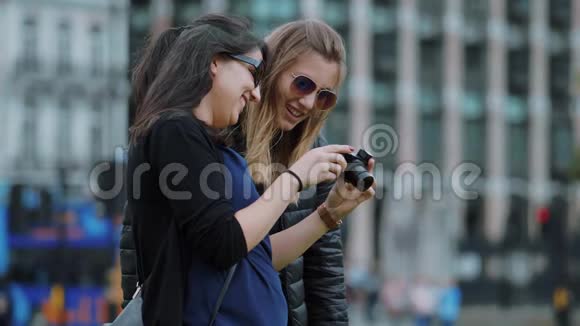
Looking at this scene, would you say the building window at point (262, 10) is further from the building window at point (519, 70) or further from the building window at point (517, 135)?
the building window at point (517, 135)

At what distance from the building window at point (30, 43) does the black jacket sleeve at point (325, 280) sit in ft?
148

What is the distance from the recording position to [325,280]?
340cm

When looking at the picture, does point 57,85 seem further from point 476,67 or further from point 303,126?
point 303,126

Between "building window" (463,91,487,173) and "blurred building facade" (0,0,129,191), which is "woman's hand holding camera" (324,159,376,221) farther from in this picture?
"building window" (463,91,487,173)

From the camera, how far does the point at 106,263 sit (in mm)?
20328

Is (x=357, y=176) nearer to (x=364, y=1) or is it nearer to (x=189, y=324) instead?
(x=189, y=324)

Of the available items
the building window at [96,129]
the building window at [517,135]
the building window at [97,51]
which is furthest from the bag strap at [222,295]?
the building window at [517,135]

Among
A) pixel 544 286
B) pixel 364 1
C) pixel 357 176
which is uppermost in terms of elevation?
pixel 364 1

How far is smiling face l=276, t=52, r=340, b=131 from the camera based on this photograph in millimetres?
3275

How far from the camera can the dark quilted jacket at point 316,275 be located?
324cm

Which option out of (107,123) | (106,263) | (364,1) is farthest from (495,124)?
(106,263)

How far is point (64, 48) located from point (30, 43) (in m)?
1.49

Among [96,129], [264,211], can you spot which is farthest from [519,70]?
[264,211]

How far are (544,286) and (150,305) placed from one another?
100ft
